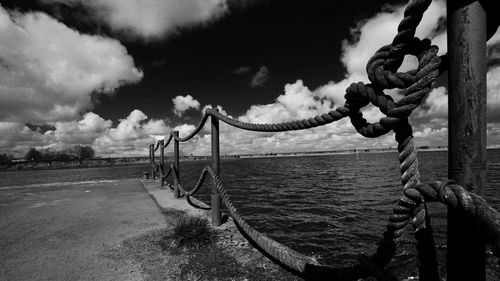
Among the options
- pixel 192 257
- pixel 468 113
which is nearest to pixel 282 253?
pixel 192 257

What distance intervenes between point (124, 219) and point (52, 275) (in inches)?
77.2

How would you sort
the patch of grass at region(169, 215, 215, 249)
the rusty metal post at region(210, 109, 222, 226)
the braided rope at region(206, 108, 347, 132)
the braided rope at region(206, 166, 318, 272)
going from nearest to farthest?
the braided rope at region(206, 108, 347, 132), the braided rope at region(206, 166, 318, 272), the patch of grass at region(169, 215, 215, 249), the rusty metal post at region(210, 109, 222, 226)

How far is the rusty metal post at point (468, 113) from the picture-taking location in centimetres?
106

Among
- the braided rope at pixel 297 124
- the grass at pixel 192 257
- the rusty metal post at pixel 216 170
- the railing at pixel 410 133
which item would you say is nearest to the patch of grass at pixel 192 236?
the grass at pixel 192 257

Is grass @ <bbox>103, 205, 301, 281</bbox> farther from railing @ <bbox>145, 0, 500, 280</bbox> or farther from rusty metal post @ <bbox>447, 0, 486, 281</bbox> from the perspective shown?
rusty metal post @ <bbox>447, 0, 486, 281</bbox>

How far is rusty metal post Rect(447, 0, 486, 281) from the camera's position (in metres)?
1.06

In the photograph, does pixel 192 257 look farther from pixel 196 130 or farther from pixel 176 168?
pixel 176 168

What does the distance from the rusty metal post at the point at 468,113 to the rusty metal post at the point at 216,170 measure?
3.09 metres

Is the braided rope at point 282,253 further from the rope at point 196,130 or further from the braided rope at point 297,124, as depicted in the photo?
the rope at point 196,130

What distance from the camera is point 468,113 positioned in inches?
42.0

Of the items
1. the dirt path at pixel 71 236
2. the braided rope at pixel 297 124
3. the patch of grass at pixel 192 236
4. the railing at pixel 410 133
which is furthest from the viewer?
→ the patch of grass at pixel 192 236

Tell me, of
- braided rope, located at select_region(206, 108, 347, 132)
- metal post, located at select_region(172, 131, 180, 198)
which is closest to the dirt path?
metal post, located at select_region(172, 131, 180, 198)

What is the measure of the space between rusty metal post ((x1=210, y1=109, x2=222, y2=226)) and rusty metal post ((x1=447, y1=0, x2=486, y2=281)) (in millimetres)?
3095

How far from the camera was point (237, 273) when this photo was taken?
2.37m
